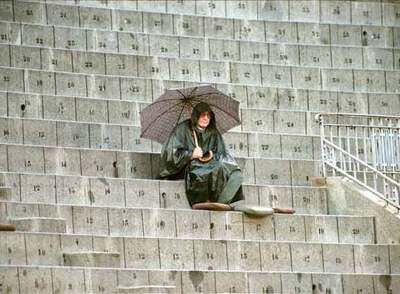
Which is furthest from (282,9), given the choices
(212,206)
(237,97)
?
(212,206)

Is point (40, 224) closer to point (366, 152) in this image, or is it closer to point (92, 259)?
point (92, 259)

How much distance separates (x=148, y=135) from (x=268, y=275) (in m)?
2.82

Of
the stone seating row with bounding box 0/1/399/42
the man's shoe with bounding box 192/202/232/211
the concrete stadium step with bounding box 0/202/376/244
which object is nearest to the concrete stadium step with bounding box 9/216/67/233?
the concrete stadium step with bounding box 0/202/376/244

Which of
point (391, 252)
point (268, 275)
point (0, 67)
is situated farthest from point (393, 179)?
point (0, 67)

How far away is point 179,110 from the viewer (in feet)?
77.5

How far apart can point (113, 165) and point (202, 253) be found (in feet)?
7.45

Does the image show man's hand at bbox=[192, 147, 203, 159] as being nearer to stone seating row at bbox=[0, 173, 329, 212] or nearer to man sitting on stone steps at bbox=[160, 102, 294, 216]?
man sitting on stone steps at bbox=[160, 102, 294, 216]

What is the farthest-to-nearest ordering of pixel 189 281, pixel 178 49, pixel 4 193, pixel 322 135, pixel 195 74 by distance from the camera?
pixel 178 49
pixel 195 74
pixel 322 135
pixel 4 193
pixel 189 281

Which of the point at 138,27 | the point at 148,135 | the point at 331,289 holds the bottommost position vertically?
the point at 331,289

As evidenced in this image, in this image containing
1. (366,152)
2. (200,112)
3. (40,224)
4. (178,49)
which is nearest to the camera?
(40,224)

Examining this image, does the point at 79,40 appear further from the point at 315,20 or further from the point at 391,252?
the point at 391,252

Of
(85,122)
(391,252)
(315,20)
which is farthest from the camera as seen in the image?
(315,20)

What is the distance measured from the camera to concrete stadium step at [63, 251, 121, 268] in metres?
21.1

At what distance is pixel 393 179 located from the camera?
24391 millimetres
